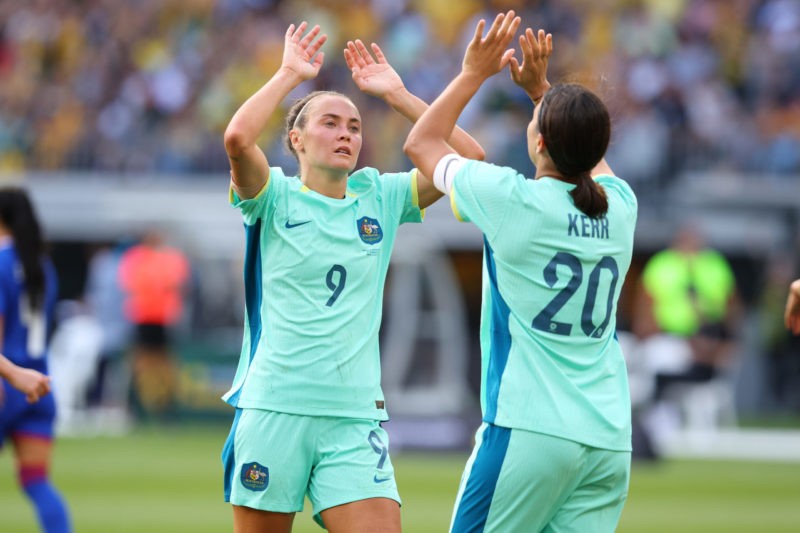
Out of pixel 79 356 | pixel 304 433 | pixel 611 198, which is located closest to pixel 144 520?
pixel 304 433

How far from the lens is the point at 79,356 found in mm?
19906

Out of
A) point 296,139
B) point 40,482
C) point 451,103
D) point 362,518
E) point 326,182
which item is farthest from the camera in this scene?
point 40,482

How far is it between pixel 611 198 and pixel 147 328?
14.3 m

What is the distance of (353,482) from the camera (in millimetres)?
5500

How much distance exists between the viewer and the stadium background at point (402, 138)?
61.1 ft

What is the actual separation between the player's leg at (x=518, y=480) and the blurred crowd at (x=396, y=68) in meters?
14.6

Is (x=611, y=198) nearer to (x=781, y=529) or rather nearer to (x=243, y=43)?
(x=781, y=529)

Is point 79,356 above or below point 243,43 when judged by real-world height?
below

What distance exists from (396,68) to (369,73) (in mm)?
15823

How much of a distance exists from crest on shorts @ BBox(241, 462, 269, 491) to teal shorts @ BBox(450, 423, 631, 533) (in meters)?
0.95

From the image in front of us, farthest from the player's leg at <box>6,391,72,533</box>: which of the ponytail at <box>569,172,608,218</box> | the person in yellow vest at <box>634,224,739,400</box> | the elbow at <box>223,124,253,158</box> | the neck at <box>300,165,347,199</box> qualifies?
the person in yellow vest at <box>634,224,739,400</box>

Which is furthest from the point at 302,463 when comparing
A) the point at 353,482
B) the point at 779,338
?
the point at 779,338

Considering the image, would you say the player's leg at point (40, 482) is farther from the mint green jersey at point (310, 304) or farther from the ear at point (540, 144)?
the ear at point (540, 144)

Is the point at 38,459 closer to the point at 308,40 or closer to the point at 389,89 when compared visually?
the point at 308,40
